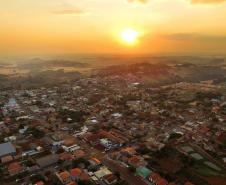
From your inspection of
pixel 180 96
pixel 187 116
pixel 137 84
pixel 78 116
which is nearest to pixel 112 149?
pixel 78 116

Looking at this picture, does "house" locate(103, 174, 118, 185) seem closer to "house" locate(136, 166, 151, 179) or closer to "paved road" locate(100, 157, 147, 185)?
"paved road" locate(100, 157, 147, 185)

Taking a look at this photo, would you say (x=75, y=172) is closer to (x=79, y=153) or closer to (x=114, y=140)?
(x=79, y=153)

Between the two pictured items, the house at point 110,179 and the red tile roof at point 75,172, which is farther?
the red tile roof at point 75,172

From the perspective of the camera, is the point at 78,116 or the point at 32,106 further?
the point at 32,106

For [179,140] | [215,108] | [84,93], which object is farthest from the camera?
[84,93]

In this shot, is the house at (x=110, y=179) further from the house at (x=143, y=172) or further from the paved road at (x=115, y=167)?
the house at (x=143, y=172)

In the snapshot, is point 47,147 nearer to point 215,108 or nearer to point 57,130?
point 57,130

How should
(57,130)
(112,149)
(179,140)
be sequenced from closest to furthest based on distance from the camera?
1. (112,149)
2. (179,140)
3. (57,130)

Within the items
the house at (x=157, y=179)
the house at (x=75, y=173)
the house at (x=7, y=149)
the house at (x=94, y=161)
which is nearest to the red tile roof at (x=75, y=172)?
the house at (x=75, y=173)
